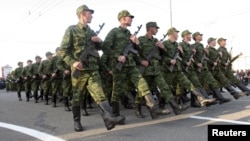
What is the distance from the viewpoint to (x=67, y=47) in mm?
6852

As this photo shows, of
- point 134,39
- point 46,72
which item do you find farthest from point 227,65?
point 46,72

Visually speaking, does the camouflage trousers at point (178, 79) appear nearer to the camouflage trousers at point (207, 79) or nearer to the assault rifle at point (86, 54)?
the camouflage trousers at point (207, 79)

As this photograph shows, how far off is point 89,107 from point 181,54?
327 centimetres

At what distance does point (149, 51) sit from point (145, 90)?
143 cm

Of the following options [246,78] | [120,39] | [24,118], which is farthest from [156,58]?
[246,78]

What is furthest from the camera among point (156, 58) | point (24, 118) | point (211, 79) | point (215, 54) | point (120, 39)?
point (215, 54)

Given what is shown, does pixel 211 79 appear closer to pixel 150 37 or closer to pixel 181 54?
pixel 181 54

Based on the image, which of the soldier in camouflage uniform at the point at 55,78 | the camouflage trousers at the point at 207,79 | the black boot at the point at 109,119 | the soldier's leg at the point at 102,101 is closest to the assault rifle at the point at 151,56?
the soldier's leg at the point at 102,101

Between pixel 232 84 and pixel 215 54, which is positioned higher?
pixel 215 54

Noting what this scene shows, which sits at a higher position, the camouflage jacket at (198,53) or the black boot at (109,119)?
the camouflage jacket at (198,53)

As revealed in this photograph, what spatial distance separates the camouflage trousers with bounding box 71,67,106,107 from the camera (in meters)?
6.61

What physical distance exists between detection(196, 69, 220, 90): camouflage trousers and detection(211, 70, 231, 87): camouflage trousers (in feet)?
1.86

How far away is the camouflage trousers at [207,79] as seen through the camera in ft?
32.0

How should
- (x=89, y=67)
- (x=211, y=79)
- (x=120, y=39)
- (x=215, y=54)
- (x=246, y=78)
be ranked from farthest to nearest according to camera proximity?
(x=246, y=78)
(x=215, y=54)
(x=211, y=79)
(x=120, y=39)
(x=89, y=67)
